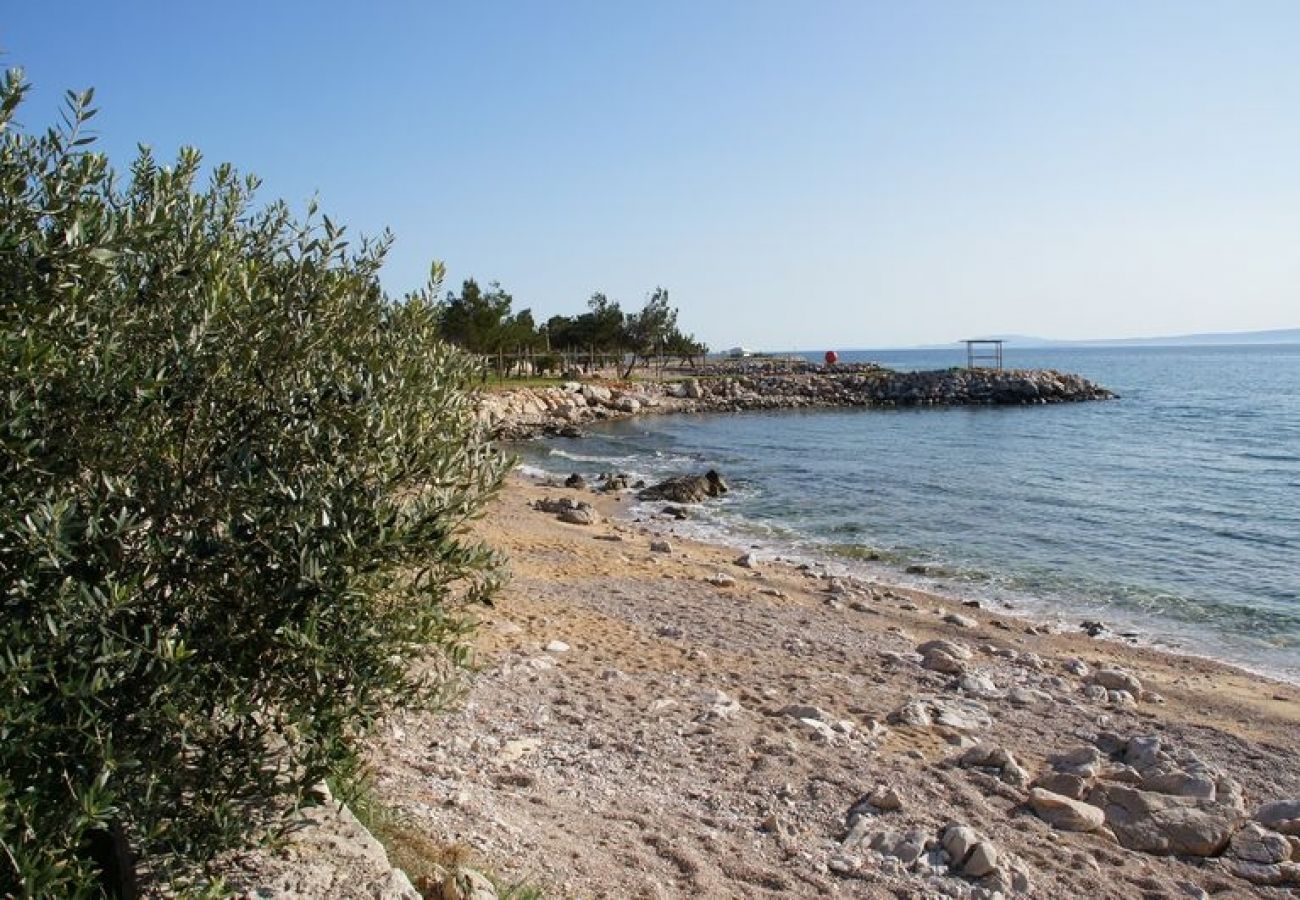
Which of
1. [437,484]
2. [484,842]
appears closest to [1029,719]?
[484,842]

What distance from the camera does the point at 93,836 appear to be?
4754mm

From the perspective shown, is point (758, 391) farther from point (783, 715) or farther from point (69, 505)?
point (69, 505)

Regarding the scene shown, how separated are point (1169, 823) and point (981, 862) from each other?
7.68ft

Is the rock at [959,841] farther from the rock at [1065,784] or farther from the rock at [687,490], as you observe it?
the rock at [687,490]

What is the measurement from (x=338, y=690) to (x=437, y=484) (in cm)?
114

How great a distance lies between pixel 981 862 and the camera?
7539 millimetres

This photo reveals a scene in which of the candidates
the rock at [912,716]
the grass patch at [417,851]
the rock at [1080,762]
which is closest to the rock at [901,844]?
the rock at [1080,762]

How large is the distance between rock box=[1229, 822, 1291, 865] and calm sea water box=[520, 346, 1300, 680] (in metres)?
8.19

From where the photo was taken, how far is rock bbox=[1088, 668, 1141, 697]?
13.4 m

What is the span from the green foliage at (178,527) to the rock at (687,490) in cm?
2667

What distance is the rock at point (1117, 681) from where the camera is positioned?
1343cm

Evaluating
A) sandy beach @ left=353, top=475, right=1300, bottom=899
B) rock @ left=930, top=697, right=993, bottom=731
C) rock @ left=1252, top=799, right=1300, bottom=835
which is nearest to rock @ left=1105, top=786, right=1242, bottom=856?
sandy beach @ left=353, top=475, right=1300, bottom=899

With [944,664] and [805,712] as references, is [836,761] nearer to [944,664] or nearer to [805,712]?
[805,712]

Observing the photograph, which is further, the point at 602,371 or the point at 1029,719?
the point at 602,371
